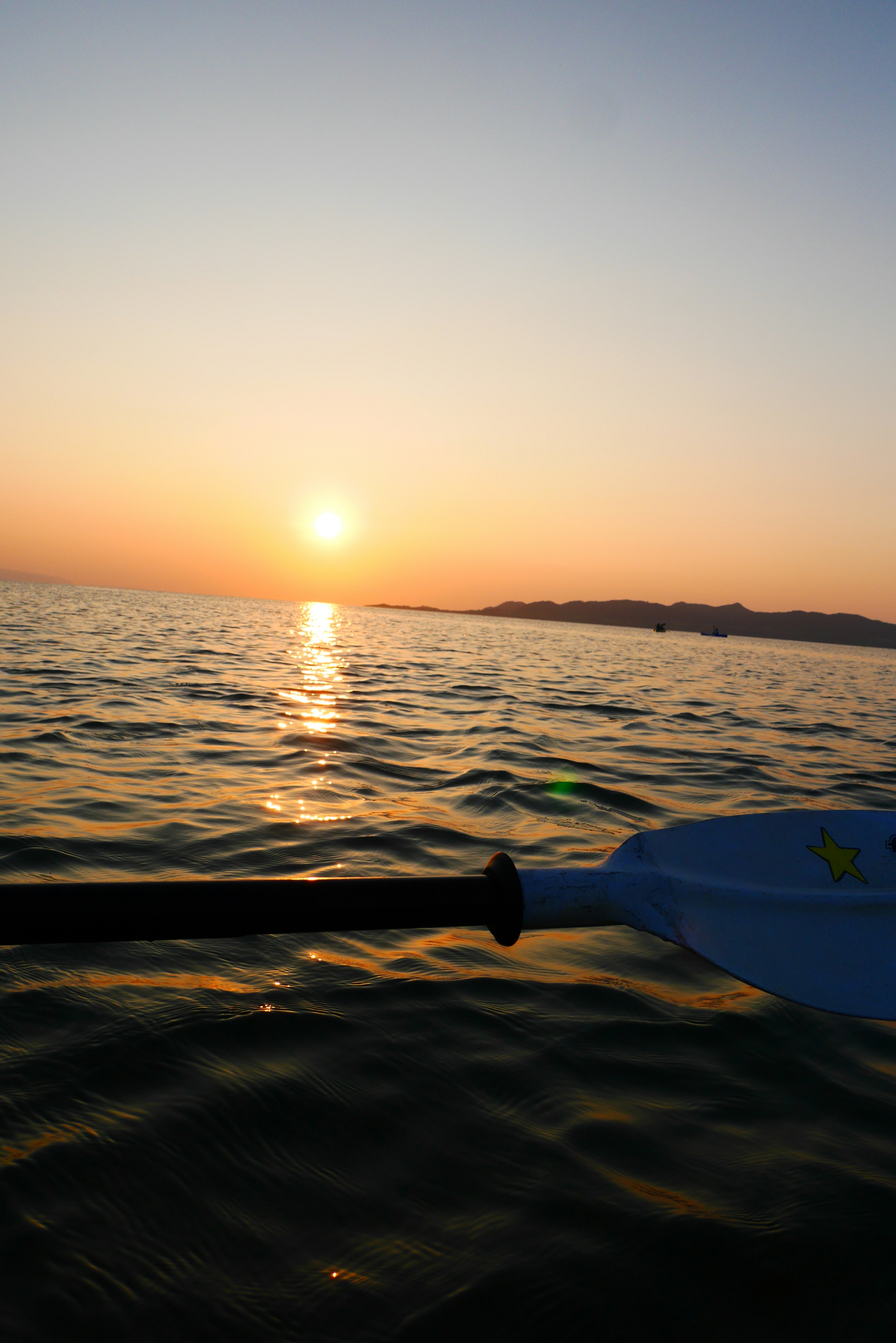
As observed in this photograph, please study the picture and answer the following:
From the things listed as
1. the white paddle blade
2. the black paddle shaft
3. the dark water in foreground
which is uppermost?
the black paddle shaft

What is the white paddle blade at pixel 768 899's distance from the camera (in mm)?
1661

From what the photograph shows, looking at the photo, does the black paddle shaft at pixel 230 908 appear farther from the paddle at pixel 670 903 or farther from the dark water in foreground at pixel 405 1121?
the dark water in foreground at pixel 405 1121

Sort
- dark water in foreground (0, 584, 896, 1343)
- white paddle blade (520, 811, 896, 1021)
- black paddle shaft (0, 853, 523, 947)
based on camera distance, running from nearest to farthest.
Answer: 1. black paddle shaft (0, 853, 523, 947)
2. dark water in foreground (0, 584, 896, 1343)
3. white paddle blade (520, 811, 896, 1021)

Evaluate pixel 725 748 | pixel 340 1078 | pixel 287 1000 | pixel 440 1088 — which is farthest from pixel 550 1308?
pixel 725 748

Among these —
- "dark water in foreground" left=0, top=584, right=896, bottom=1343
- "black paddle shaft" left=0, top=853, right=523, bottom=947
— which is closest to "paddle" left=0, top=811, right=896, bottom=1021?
"black paddle shaft" left=0, top=853, right=523, bottom=947

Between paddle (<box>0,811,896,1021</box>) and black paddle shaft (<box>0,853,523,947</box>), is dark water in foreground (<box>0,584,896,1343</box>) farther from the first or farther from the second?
black paddle shaft (<box>0,853,523,947</box>)

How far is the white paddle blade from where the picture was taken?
1661 mm

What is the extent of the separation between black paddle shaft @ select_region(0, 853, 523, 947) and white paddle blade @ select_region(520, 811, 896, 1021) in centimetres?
21

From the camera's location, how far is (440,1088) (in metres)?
2.14

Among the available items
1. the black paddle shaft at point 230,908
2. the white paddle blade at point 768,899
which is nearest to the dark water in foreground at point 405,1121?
the white paddle blade at point 768,899

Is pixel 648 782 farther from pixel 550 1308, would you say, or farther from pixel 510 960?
pixel 550 1308

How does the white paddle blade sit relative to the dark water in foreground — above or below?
above

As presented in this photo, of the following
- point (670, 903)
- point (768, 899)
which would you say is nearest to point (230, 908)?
point (670, 903)

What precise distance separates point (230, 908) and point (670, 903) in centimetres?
111
